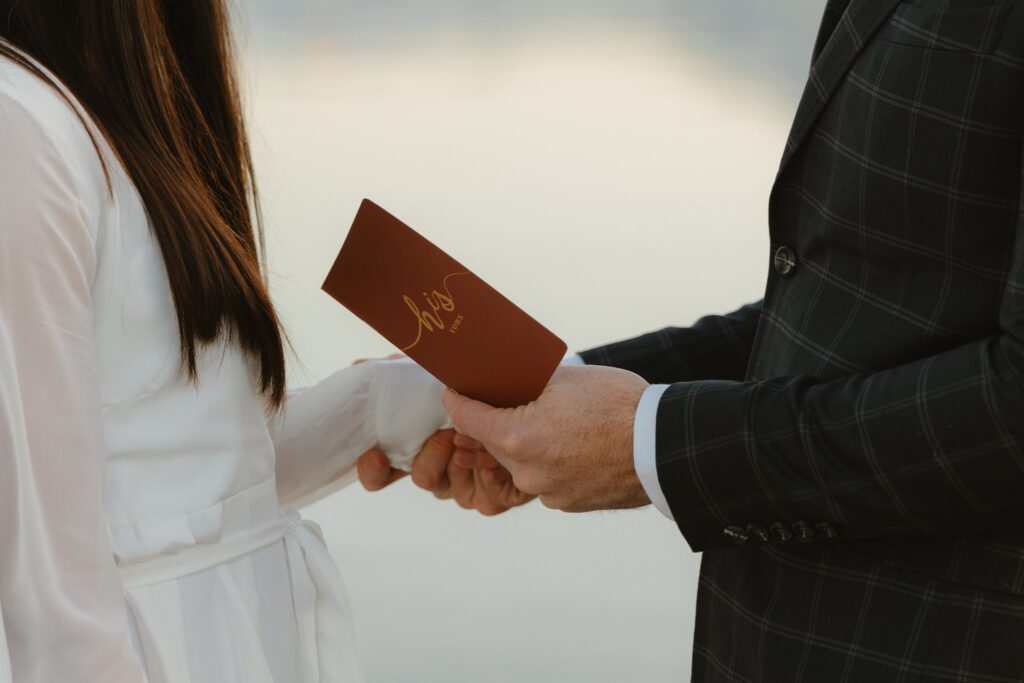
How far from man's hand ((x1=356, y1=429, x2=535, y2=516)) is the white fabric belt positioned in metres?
0.33

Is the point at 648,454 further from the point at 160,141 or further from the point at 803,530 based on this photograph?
the point at 160,141

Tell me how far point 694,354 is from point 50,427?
83cm

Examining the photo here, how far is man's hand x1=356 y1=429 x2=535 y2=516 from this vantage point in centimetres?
155

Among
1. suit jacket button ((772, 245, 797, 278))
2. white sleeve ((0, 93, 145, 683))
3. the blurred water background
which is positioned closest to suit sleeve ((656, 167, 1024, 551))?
suit jacket button ((772, 245, 797, 278))

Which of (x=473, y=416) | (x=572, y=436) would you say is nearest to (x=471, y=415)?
(x=473, y=416)

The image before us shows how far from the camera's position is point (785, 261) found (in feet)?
3.94

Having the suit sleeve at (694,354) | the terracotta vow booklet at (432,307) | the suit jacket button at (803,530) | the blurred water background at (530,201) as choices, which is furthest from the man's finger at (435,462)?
the blurred water background at (530,201)

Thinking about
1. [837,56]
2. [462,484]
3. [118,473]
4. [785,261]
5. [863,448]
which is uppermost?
[837,56]

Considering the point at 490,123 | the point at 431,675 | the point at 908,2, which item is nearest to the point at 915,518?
the point at 908,2

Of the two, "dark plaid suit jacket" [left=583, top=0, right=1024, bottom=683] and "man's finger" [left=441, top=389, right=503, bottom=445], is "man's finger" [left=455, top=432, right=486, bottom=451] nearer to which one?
"man's finger" [left=441, top=389, right=503, bottom=445]

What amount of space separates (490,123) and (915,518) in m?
4.15

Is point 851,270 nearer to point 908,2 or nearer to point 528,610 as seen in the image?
point 908,2

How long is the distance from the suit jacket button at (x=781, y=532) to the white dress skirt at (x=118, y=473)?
0.42 m

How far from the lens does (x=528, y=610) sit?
317 centimetres
